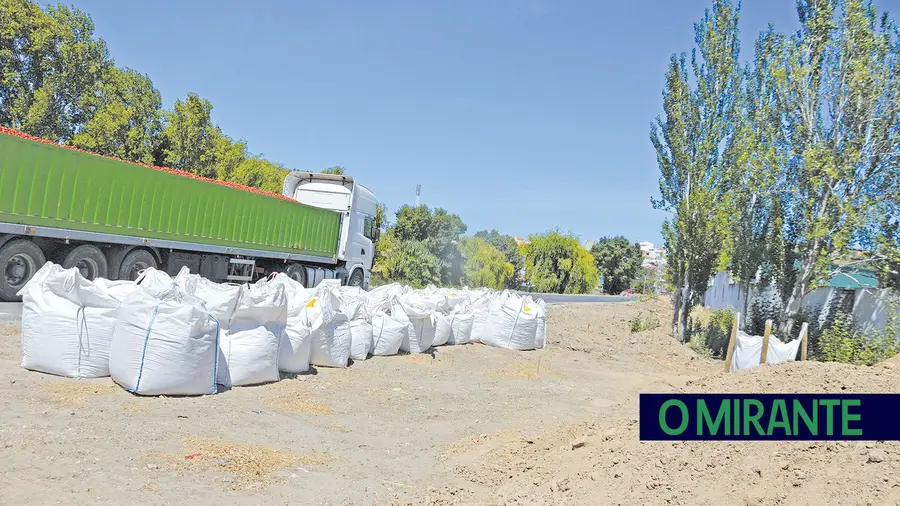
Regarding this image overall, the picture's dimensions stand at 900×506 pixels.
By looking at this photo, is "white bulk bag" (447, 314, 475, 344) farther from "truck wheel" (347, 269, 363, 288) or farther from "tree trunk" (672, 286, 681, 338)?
"tree trunk" (672, 286, 681, 338)

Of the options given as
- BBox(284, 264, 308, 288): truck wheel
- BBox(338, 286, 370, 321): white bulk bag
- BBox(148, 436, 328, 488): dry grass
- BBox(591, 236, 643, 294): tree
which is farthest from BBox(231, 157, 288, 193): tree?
BBox(591, 236, 643, 294): tree

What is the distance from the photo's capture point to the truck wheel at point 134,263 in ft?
42.8

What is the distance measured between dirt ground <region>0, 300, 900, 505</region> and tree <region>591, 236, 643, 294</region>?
59915 mm

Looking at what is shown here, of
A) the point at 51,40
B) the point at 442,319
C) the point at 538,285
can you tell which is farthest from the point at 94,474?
the point at 538,285

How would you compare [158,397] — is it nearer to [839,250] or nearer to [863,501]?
[863,501]

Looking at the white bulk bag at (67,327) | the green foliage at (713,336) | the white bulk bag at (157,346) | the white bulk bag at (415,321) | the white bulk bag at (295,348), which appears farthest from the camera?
the green foliage at (713,336)

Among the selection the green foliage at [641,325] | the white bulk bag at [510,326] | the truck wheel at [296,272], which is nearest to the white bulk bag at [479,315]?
the white bulk bag at [510,326]

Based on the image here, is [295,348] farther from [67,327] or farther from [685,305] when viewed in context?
[685,305]

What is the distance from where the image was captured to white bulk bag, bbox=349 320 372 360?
385 inches

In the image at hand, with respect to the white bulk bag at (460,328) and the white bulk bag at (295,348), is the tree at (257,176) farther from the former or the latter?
the white bulk bag at (295,348)

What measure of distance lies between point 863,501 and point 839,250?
16176mm

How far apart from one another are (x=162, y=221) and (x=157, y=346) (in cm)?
836

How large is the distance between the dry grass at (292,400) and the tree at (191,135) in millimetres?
24397

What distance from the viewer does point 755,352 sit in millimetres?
13477
